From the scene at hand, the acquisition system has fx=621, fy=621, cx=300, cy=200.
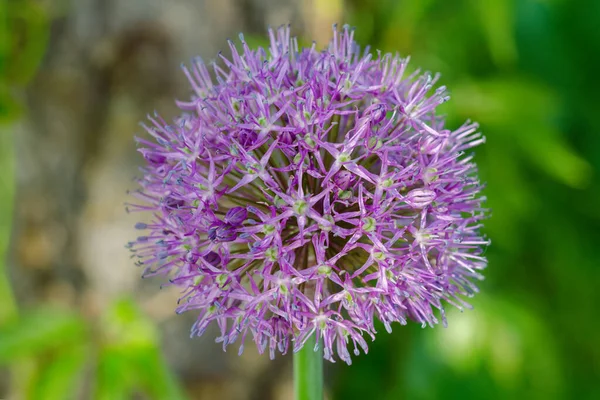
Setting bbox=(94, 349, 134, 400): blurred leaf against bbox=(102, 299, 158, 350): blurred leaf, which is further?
bbox=(102, 299, 158, 350): blurred leaf

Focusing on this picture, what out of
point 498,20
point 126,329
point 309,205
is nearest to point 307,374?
point 309,205

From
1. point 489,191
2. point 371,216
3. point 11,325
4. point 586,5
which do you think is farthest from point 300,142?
point 586,5

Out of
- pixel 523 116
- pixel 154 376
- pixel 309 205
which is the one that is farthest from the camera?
pixel 523 116

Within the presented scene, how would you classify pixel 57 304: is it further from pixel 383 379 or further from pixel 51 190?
pixel 383 379

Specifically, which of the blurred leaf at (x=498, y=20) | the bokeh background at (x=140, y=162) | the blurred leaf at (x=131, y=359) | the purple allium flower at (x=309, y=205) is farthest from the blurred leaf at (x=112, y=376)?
the blurred leaf at (x=498, y=20)

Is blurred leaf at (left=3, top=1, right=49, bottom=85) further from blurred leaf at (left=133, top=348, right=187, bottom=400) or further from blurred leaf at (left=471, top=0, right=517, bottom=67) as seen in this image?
blurred leaf at (left=471, top=0, right=517, bottom=67)

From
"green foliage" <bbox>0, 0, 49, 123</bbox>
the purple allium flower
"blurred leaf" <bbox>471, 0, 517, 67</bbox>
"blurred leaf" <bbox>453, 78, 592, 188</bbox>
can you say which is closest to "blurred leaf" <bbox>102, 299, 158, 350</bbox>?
the purple allium flower

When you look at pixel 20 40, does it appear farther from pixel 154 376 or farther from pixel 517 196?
pixel 517 196
